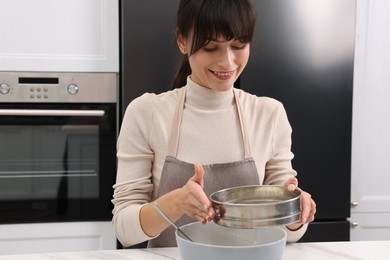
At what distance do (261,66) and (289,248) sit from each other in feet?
3.02

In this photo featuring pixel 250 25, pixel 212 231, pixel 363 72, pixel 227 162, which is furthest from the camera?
pixel 363 72

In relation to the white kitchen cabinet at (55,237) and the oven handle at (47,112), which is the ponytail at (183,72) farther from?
the white kitchen cabinet at (55,237)

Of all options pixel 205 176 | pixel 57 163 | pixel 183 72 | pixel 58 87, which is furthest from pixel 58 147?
pixel 205 176

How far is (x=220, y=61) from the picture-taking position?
1.14 meters

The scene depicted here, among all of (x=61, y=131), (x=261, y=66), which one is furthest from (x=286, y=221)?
(x=61, y=131)

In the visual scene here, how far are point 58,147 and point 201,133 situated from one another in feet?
2.68

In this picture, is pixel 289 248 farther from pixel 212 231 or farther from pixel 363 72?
pixel 363 72

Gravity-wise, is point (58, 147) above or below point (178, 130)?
below

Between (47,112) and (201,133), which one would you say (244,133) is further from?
(47,112)

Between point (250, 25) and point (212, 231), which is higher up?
point (250, 25)

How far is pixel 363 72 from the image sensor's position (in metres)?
2.07

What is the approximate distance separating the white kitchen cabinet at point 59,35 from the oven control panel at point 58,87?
2 centimetres

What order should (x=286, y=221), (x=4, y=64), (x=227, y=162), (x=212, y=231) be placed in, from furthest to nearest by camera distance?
(x=4, y=64), (x=227, y=162), (x=212, y=231), (x=286, y=221)

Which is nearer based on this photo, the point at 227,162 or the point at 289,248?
the point at 289,248
